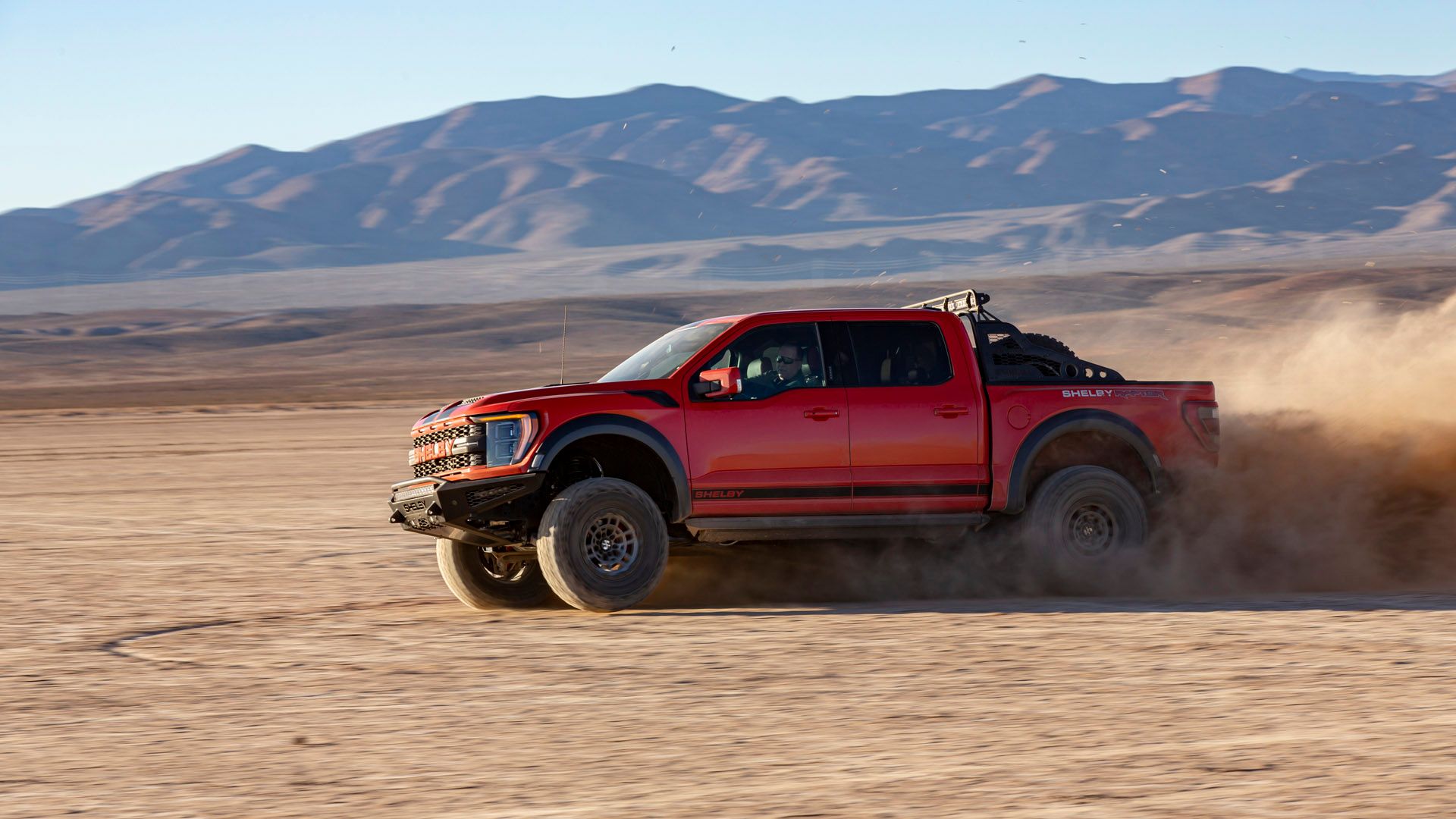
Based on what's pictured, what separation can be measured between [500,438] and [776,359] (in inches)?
68.7

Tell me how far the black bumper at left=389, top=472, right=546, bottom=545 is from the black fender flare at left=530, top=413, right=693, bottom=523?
14cm

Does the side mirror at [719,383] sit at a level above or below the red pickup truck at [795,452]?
above

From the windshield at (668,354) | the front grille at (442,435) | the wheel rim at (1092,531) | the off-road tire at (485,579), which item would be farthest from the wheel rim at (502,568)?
the wheel rim at (1092,531)

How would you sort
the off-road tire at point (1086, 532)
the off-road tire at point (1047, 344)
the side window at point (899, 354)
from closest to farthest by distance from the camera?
the side window at point (899, 354) → the off-road tire at point (1086, 532) → the off-road tire at point (1047, 344)

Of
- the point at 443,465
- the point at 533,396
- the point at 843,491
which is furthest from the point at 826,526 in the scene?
the point at 443,465

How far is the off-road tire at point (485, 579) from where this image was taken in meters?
10.5

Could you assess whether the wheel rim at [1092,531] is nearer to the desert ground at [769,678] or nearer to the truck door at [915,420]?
the desert ground at [769,678]

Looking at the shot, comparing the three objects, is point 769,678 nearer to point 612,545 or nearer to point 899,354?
point 612,545

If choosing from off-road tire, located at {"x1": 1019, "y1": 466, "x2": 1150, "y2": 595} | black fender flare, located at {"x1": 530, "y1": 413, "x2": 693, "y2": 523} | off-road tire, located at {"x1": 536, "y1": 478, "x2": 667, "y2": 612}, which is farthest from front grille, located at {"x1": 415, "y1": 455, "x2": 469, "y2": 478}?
off-road tire, located at {"x1": 1019, "y1": 466, "x2": 1150, "y2": 595}

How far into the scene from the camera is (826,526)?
32.7 ft

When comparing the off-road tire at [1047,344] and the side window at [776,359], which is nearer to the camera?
the side window at [776,359]

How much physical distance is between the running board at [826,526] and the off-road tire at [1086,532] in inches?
17.6

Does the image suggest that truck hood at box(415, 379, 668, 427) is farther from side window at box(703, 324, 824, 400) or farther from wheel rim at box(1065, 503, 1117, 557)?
wheel rim at box(1065, 503, 1117, 557)

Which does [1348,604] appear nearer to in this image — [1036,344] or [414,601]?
[1036,344]
